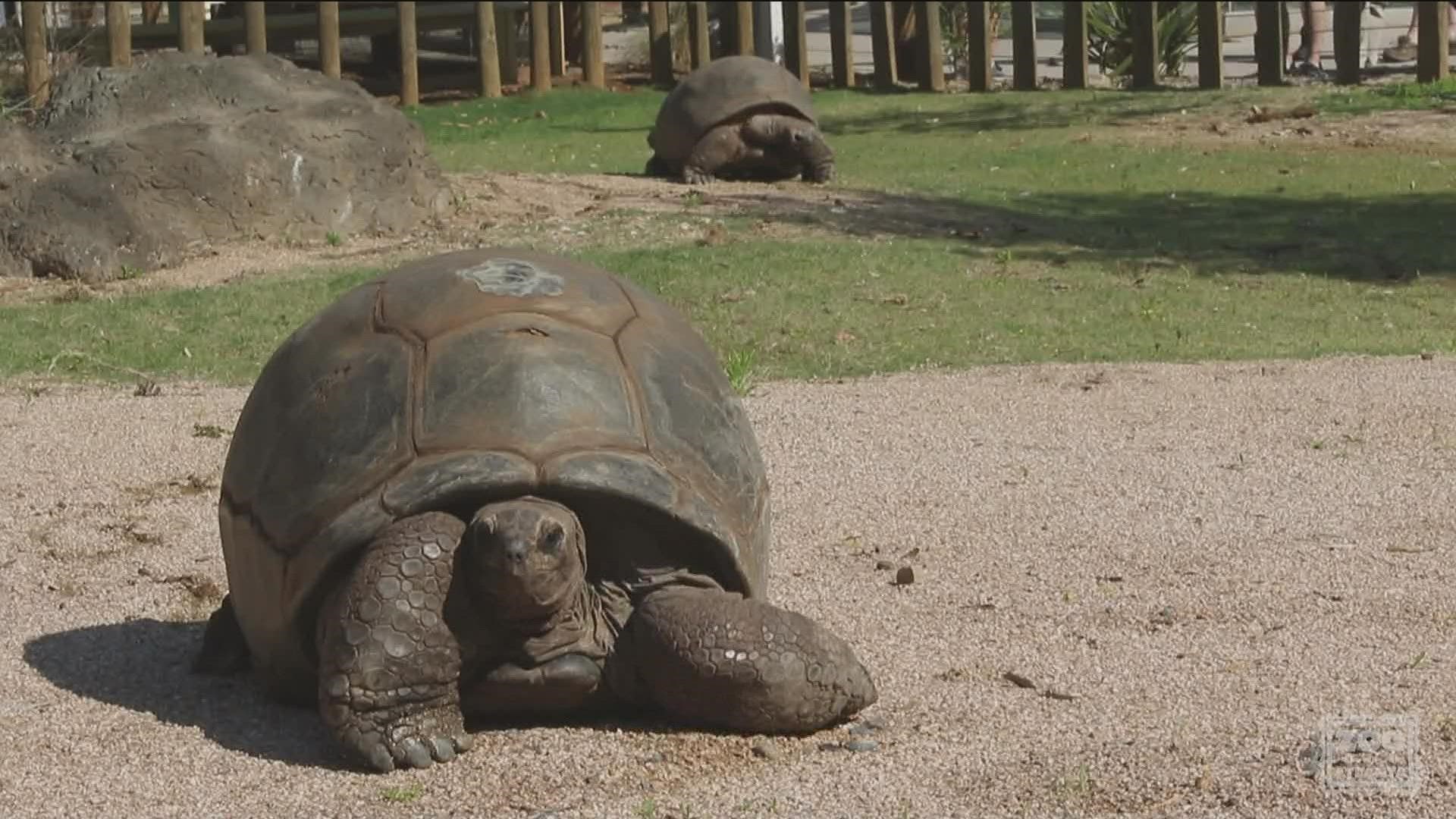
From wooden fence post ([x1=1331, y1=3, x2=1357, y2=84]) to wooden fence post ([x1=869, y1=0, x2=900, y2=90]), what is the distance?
152 inches

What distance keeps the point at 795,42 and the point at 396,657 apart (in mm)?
15865

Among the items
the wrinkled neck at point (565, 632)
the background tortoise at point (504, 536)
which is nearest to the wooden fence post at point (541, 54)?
the background tortoise at point (504, 536)

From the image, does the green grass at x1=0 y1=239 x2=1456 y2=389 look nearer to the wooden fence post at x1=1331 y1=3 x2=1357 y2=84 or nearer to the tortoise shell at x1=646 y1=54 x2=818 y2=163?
the tortoise shell at x1=646 y1=54 x2=818 y2=163

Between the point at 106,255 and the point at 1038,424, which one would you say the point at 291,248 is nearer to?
the point at 106,255

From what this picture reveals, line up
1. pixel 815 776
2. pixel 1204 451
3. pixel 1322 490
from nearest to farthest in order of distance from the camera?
pixel 815 776 → pixel 1322 490 → pixel 1204 451

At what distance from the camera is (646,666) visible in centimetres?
437

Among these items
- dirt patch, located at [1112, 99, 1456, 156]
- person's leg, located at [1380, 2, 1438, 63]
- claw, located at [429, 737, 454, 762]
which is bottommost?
claw, located at [429, 737, 454, 762]

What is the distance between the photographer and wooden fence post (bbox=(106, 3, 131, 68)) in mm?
16672

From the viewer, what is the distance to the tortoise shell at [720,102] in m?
14.2

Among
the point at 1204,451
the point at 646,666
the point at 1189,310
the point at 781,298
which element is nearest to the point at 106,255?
the point at 781,298

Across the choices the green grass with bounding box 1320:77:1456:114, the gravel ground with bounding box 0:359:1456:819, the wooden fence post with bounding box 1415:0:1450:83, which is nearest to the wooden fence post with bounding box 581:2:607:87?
the green grass with bounding box 1320:77:1456:114

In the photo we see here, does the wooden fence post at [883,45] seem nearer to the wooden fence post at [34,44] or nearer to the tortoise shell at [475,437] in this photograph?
the wooden fence post at [34,44]

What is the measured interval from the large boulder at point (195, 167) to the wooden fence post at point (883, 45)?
7.92m

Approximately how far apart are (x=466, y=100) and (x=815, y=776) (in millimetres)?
15062
